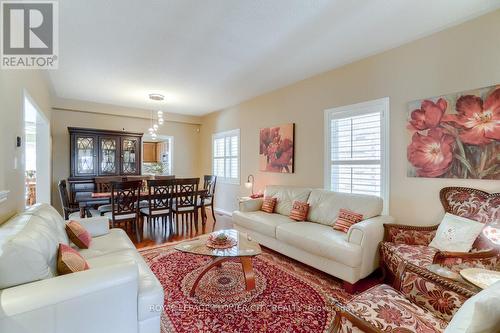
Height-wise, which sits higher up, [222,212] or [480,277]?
[480,277]

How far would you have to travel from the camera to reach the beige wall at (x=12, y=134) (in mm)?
1915

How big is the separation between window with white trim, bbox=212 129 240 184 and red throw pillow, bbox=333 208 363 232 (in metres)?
3.04

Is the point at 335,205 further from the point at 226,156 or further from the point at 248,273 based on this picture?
the point at 226,156

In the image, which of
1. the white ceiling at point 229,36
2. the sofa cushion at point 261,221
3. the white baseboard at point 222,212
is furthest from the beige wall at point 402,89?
the white baseboard at point 222,212

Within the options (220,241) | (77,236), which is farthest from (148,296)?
(77,236)

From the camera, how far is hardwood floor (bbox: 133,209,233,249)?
3.77 metres

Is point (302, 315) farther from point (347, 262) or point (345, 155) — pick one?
point (345, 155)

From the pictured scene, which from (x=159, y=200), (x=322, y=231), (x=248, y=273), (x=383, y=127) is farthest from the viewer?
(x=159, y=200)

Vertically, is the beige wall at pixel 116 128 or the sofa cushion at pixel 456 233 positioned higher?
the beige wall at pixel 116 128

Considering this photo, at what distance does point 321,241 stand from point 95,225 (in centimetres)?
253

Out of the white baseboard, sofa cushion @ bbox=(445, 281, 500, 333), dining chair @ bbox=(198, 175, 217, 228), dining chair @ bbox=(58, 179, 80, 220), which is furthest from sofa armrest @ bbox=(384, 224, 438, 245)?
dining chair @ bbox=(58, 179, 80, 220)

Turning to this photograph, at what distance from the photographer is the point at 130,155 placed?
569 centimetres

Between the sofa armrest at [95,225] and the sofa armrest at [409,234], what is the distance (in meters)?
3.19

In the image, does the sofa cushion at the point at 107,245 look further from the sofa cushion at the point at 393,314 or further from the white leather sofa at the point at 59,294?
the sofa cushion at the point at 393,314
